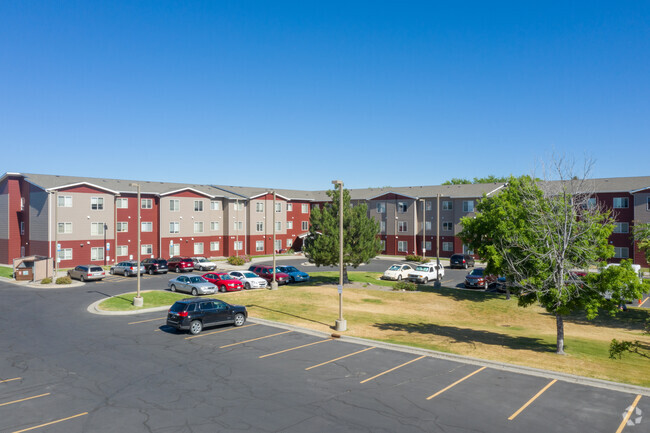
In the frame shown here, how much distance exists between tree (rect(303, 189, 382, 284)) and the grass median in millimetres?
2537

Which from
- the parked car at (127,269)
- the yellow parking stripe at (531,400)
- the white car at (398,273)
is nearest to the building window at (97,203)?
the parked car at (127,269)

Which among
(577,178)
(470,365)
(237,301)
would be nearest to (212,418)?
(470,365)

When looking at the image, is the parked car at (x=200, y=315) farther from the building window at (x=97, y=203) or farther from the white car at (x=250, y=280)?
the building window at (x=97, y=203)

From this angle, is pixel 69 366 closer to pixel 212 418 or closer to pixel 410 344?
pixel 212 418

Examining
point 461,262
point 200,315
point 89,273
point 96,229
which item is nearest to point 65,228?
point 96,229

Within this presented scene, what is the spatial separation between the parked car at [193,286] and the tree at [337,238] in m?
9.23

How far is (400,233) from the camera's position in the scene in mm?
71438

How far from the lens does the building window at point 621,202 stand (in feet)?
187

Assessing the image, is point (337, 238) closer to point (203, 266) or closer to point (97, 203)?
point (203, 266)

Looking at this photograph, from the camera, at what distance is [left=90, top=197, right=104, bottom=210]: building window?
5400cm

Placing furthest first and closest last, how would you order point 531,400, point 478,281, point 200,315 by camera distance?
1. point 478,281
2. point 200,315
3. point 531,400

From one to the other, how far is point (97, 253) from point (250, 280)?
85.3 ft

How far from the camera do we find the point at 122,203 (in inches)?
2254

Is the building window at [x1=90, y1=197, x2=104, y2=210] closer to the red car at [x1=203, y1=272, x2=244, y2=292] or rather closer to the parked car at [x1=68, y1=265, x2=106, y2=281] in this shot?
the parked car at [x1=68, y1=265, x2=106, y2=281]
